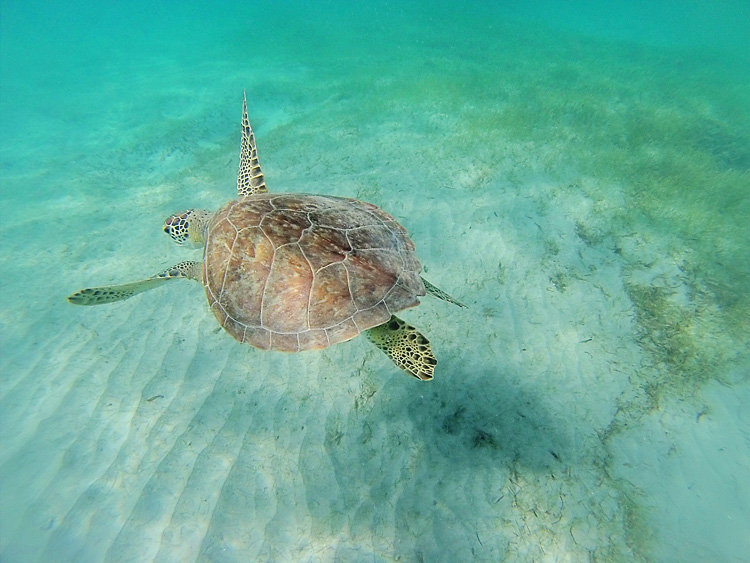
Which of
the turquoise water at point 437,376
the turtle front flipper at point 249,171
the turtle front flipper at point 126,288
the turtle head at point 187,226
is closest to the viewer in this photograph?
the turquoise water at point 437,376

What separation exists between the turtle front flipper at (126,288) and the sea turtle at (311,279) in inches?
1.3

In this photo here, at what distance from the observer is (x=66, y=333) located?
4094mm

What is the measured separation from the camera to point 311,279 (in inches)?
109

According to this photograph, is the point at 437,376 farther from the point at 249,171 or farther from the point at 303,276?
the point at 249,171

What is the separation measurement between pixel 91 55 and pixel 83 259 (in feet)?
82.8

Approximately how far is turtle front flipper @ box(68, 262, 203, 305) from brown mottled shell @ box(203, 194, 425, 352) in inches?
21.4

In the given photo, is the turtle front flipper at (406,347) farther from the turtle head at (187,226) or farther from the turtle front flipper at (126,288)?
the turtle head at (187,226)

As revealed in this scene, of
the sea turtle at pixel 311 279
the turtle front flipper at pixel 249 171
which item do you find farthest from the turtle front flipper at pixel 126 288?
the turtle front flipper at pixel 249 171

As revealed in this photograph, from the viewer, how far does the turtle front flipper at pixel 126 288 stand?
132 inches

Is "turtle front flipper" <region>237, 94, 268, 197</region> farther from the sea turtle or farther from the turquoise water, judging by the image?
the turquoise water

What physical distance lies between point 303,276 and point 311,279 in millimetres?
73

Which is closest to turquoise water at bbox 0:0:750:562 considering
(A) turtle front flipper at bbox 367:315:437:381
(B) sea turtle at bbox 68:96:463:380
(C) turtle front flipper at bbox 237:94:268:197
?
(A) turtle front flipper at bbox 367:315:437:381

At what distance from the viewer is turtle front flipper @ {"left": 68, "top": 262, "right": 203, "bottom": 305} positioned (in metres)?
3.36

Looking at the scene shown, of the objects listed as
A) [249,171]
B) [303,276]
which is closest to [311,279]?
[303,276]
